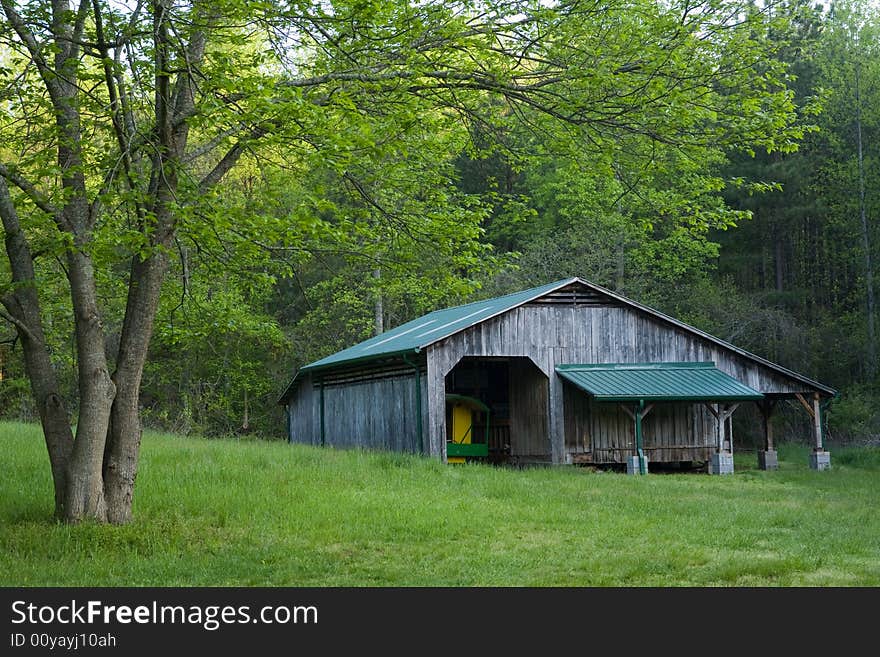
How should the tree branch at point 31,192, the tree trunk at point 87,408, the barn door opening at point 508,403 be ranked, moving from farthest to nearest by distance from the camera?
the barn door opening at point 508,403 → the tree trunk at point 87,408 → the tree branch at point 31,192

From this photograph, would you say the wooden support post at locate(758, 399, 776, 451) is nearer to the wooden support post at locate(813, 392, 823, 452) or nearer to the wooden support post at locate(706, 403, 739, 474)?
the wooden support post at locate(813, 392, 823, 452)

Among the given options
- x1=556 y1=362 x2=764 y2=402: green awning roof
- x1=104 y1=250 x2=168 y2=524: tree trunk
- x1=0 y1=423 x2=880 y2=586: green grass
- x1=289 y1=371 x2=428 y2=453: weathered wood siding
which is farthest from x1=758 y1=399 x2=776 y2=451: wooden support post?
x1=104 y1=250 x2=168 y2=524: tree trunk

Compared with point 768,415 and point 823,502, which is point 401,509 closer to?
point 823,502

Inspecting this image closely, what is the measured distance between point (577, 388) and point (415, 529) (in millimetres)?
11815

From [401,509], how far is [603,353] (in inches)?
475

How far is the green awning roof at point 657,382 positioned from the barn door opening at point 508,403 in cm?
127

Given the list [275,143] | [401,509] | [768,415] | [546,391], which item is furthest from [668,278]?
[275,143]

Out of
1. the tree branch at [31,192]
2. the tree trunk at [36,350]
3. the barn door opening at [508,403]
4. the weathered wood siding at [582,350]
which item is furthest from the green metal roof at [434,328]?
the tree branch at [31,192]

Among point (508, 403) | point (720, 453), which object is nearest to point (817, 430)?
point (720, 453)

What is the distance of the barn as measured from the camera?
23609 millimetres

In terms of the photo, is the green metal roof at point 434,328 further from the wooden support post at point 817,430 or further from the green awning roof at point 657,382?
the wooden support post at point 817,430

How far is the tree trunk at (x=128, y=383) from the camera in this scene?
12078 millimetres

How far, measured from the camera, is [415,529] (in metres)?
12.9

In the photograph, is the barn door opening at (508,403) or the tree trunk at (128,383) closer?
the tree trunk at (128,383)
